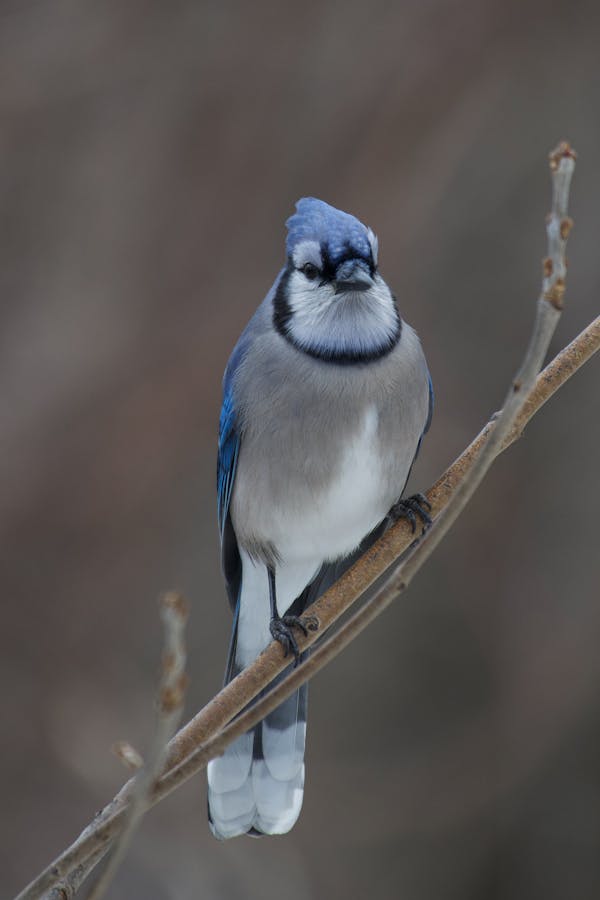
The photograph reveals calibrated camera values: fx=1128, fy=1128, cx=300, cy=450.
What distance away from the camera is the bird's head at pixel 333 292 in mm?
2209

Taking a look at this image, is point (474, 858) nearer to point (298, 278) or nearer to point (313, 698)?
point (313, 698)

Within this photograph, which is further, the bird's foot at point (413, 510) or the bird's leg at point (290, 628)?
the bird's foot at point (413, 510)

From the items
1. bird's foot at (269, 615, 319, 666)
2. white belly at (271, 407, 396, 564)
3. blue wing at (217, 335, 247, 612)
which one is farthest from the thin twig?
blue wing at (217, 335, 247, 612)

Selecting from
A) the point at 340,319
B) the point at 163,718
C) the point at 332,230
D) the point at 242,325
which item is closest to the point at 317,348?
the point at 340,319

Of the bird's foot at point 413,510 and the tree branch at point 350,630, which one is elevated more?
the bird's foot at point 413,510

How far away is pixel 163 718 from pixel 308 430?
130 cm

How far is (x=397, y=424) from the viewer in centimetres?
242

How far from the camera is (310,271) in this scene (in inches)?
90.5

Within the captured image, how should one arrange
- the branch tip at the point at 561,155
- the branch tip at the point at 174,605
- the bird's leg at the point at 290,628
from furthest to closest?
1. the bird's leg at the point at 290,628
2. the branch tip at the point at 561,155
3. the branch tip at the point at 174,605

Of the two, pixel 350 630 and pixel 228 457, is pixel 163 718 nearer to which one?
pixel 350 630

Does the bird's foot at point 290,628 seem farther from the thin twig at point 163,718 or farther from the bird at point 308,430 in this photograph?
the thin twig at point 163,718

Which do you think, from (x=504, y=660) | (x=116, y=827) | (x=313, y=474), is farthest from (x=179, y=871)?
(x=116, y=827)

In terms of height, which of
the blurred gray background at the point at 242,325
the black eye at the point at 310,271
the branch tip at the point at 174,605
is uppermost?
the blurred gray background at the point at 242,325

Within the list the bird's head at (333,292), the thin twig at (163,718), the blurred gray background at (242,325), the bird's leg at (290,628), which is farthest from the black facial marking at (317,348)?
the blurred gray background at (242,325)
